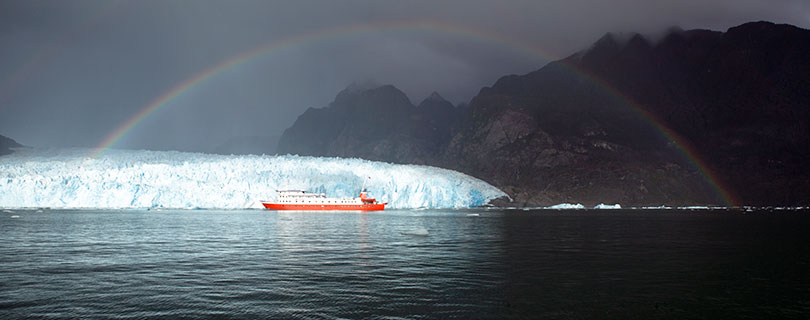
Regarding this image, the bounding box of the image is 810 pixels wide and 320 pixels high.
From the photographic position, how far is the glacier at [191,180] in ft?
302

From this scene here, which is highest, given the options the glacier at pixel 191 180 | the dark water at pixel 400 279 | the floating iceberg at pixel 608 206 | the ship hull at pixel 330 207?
the glacier at pixel 191 180

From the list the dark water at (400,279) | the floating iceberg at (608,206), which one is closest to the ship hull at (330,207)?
the dark water at (400,279)

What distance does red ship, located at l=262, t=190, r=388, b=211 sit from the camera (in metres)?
109

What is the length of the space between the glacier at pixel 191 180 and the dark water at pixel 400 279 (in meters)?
59.9

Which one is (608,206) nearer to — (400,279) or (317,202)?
(317,202)

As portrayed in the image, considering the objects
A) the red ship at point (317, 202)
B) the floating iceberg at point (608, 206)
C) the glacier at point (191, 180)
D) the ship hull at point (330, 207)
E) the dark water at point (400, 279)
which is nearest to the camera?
the dark water at point (400, 279)

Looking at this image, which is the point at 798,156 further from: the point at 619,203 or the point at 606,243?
the point at 606,243

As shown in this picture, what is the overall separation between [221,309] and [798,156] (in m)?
217

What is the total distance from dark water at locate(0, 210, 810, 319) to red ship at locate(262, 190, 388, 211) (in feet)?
227

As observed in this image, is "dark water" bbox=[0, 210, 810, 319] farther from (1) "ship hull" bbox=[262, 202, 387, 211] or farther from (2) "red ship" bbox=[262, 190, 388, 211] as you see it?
(2) "red ship" bbox=[262, 190, 388, 211]

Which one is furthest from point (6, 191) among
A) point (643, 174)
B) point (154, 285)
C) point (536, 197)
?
point (643, 174)

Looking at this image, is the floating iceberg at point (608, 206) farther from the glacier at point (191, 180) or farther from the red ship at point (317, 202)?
the red ship at point (317, 202)

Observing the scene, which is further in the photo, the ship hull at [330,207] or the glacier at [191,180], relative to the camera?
the ship hull at [330,207]

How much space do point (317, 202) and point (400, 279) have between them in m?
91.7
